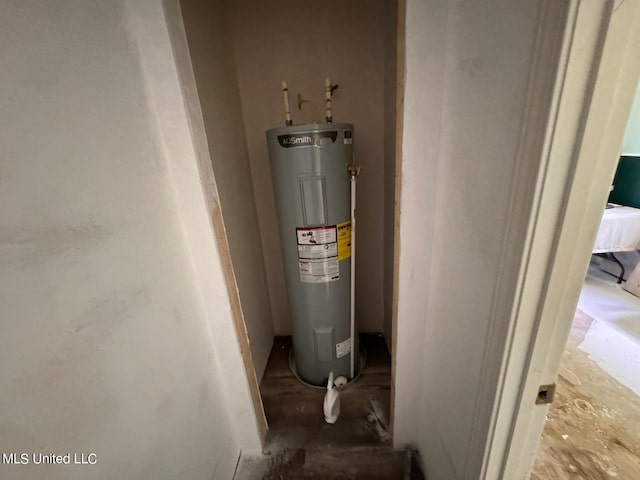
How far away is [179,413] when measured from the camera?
0.80 metres

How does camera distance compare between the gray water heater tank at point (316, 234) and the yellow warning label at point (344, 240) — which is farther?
the yellow warning label at point (344, 240)

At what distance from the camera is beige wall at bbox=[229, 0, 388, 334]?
1.41 metres

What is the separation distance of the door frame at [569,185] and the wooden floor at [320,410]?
3.15 ft

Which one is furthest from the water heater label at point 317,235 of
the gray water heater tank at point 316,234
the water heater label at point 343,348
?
the water heater label at point 343,348

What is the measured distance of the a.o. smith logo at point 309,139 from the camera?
3.69 feet

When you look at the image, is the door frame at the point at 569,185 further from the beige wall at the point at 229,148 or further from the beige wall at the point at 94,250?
the beige wall at the point at 229,148

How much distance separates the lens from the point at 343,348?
1.52m

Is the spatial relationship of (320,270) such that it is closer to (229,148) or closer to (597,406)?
(229,148)

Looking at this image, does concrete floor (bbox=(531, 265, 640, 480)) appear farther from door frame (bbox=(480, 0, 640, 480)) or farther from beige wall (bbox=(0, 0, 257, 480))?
beige wall (bbox=(0, 0, 257, 480))

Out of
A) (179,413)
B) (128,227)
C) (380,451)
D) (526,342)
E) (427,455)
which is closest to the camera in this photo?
(526,342)

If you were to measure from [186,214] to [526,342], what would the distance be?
36.8 inches

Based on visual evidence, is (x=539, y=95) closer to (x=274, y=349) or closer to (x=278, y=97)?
(x=278, y=97)

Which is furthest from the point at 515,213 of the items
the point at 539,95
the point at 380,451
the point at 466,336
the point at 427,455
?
the point at 380,451

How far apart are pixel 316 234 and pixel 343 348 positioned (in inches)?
27.9
